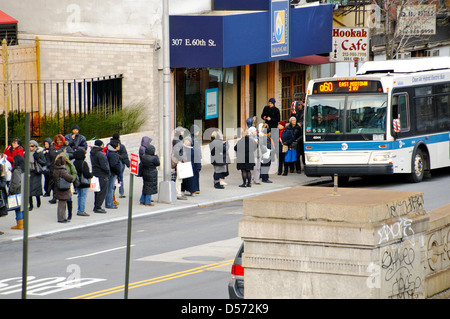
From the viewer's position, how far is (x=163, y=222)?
18969 mm

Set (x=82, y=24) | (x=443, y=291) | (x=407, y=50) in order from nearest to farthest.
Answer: (x=443, y=291)
(x=82, y=24)
(x=407, y=50)

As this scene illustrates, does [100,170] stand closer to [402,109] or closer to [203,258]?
[203,258]

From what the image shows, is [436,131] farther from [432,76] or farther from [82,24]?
[82,24]

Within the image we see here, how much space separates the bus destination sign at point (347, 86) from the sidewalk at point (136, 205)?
9.69 feet

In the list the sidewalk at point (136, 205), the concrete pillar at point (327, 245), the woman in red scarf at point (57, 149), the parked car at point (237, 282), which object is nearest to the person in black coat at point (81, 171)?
the sidewalk at point (136, 205)

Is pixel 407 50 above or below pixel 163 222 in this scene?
above

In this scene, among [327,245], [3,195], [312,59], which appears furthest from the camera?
[312,59]

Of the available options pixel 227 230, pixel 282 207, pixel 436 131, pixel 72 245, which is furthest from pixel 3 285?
pixel 436 131

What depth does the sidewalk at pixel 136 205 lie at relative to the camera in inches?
720

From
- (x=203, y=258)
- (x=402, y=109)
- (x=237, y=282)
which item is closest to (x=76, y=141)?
(x=203, y=258)

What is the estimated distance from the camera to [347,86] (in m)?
22.5

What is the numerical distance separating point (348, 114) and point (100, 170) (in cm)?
660

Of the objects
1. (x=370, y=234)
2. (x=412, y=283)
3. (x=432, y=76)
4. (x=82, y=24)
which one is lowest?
(x=412, y=283)

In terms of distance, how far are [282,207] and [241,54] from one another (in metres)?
21.2
